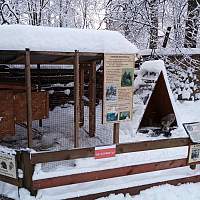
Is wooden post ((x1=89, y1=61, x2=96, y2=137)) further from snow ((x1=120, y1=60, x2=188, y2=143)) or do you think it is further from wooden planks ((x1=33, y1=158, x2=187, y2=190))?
wooden planks ((x1=33, y1=158, x2=187, y2=190))

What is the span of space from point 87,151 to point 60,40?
2074mm

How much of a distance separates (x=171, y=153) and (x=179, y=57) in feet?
19.7

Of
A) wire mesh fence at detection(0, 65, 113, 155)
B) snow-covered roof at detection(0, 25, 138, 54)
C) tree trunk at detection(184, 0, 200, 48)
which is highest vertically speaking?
tree trunk at detection(184, 0, 200, 48)

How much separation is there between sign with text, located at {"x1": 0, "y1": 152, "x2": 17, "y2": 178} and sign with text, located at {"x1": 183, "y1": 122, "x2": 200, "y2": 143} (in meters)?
2.84

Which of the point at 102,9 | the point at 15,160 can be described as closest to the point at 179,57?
the point at 102,9

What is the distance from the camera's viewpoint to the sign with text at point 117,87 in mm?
6117

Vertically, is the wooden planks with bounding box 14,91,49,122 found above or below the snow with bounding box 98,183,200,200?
above

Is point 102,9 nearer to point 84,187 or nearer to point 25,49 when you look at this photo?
point 25,49

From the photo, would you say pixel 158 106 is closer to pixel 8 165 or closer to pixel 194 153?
pixel 194 153

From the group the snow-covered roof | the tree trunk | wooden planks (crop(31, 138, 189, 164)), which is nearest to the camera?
wooden planks (crop(31, 138, 189, 164))

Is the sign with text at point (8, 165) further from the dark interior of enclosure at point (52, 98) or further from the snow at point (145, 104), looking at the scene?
the snow at point (145, 104)

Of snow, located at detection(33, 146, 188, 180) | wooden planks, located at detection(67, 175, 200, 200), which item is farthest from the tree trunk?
wooden planks, located at detection(67, 175, 200, 200)

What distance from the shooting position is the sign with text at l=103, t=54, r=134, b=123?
6117 mm

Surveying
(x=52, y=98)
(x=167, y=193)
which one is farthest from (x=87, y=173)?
(x=52, y=98)
